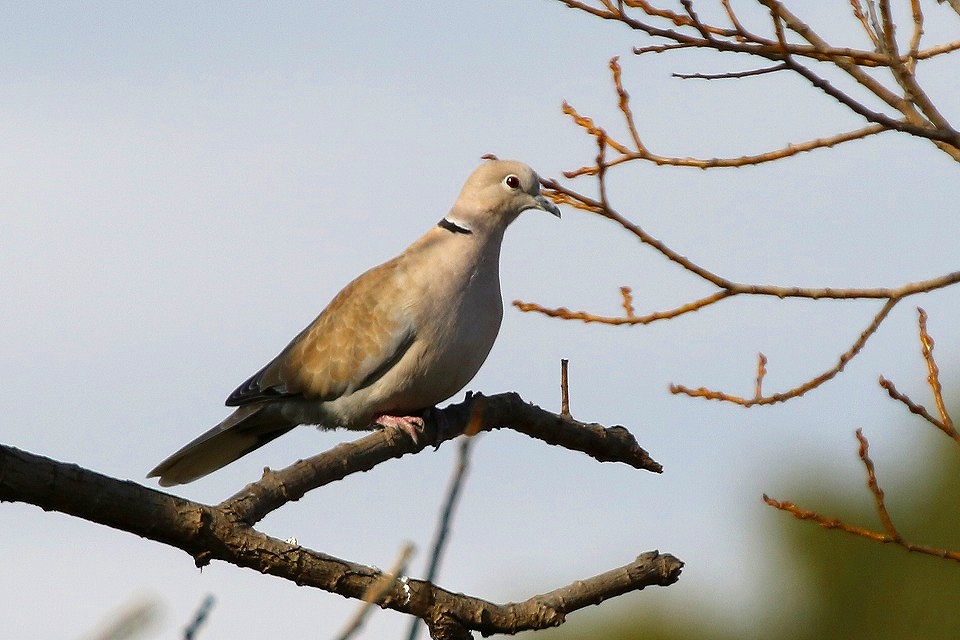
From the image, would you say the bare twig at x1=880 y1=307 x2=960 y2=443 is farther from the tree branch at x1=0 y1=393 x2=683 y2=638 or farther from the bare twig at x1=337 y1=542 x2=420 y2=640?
the bare twig at x1=337 y1=542 x2=420 y2=640

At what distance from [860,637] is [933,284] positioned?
17.0 m

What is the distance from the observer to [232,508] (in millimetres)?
3002

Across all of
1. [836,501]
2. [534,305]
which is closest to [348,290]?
[534,305]

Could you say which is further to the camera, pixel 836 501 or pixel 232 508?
pixel 836 501

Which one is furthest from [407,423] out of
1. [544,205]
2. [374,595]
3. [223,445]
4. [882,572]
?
[882,572]

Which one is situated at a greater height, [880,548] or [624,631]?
[880,548]

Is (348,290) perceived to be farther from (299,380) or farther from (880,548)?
(880,548)

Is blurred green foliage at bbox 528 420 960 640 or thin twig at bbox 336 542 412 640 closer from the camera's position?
thin twig at bbox 336 542 412 640

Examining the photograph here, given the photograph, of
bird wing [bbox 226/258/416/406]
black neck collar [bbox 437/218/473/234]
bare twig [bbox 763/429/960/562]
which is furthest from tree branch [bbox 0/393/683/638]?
black neck collar [bbox 437/218/473/234]

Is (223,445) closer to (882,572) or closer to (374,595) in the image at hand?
(374,595)

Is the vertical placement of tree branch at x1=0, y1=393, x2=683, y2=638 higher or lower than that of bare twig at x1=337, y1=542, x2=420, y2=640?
higher

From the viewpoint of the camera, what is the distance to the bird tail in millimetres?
5117

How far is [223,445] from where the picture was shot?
5.25 m

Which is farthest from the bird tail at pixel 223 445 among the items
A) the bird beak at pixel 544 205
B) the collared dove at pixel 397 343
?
the bird beak at pixel 544 205
